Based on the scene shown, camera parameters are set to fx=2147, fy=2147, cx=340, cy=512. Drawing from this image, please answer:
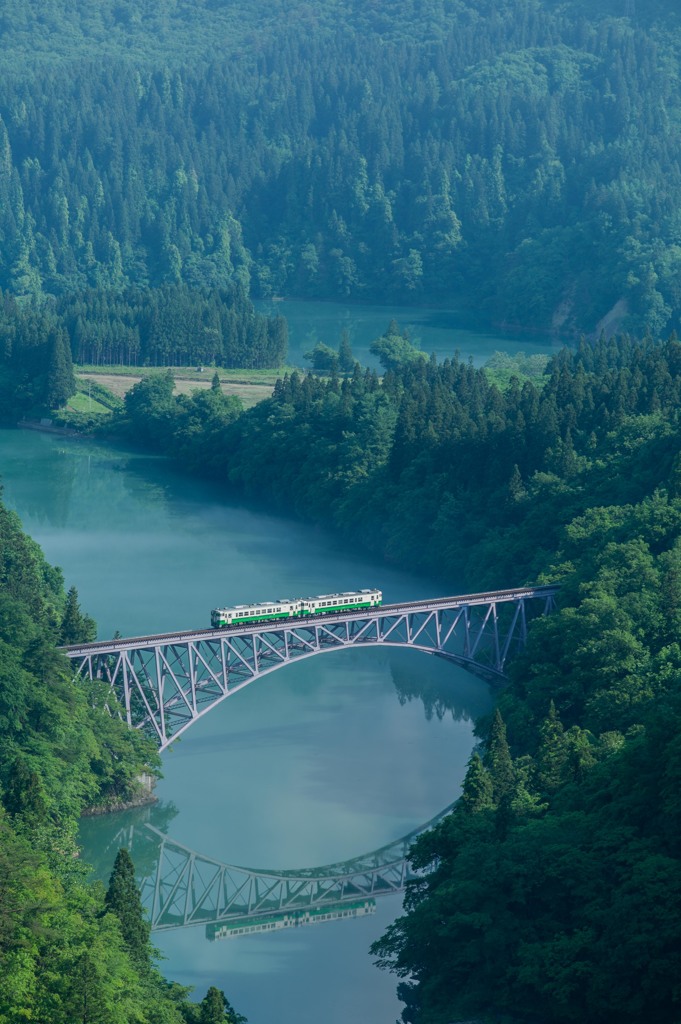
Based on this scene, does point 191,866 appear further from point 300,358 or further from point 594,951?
point 300,358

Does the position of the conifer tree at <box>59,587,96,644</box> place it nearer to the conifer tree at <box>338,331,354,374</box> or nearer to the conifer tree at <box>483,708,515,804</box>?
the conifer tree at <box>483,708,515,804</box>

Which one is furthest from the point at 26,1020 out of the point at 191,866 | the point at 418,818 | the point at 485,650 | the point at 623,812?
the point at 485,650

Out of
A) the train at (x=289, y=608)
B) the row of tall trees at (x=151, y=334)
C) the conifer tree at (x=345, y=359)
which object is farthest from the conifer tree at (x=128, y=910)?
the row of tall trees at (x=151, y=334)

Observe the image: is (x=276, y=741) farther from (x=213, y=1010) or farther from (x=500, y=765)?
(x=213, y=1010)

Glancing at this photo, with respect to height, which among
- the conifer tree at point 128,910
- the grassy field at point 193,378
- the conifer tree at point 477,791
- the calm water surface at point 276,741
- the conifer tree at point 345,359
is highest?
the conifer tree at point 345,359

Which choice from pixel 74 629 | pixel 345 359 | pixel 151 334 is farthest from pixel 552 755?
pixel 151 334

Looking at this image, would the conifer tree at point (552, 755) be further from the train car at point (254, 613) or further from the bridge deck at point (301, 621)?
the train car at point (254, 613)
